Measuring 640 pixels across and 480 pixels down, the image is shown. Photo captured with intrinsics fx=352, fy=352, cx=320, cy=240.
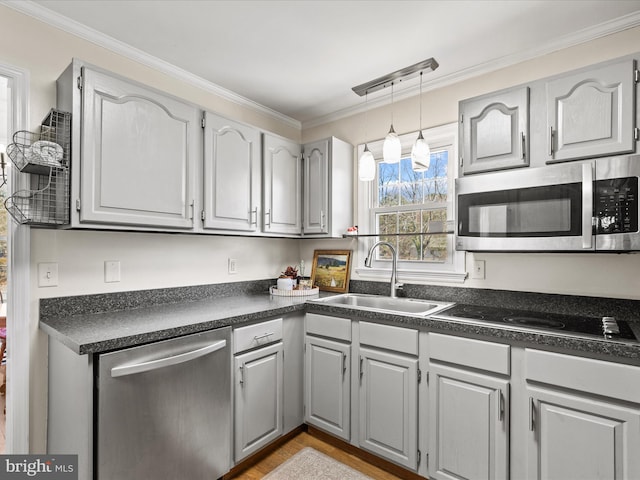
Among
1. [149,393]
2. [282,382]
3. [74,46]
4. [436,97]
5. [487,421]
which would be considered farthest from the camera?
[436,97]

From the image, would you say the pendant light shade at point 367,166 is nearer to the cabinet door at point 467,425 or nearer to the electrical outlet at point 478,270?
the electrical outlet at point 478,270

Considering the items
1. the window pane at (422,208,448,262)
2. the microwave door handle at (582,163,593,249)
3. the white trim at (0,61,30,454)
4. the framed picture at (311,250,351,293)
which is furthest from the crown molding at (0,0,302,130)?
the microwave door handle at (582,163,593,249)

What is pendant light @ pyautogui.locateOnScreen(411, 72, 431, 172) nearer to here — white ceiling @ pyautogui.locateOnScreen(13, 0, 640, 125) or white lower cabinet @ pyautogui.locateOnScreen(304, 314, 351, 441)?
white ceiling @ pyautogui.locateOnScreen(13, 0, 640, 125)

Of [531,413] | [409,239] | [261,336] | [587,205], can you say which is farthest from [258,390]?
[587,205]

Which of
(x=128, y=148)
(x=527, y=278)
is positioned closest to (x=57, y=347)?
(x=128, y=148)

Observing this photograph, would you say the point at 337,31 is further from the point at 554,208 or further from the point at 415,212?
the point at 554,208

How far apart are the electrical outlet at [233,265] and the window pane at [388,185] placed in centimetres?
123

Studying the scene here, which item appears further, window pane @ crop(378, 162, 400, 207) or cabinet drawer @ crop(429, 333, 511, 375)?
window pane @ crop(378, 162, 400, 207)

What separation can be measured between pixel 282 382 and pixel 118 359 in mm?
1042

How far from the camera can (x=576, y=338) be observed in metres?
1.42

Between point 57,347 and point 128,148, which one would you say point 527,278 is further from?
point 57,347

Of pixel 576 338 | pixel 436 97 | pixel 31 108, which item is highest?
pixel 436 97

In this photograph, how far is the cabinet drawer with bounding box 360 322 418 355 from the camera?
1862 millimetres

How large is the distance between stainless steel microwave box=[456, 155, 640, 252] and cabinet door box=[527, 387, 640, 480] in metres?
0.67
